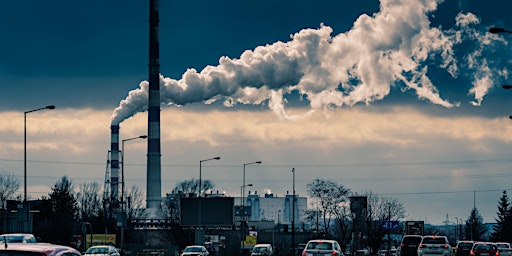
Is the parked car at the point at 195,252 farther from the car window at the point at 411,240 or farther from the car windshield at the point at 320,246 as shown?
the car windshield at the point at 320,246

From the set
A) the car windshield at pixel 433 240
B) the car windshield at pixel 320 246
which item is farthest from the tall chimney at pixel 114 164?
the car windshield at pixel 320 246

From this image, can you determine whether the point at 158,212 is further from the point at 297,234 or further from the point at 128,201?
the point at 297,234

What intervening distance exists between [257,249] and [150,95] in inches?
2531

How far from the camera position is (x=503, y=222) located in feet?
484

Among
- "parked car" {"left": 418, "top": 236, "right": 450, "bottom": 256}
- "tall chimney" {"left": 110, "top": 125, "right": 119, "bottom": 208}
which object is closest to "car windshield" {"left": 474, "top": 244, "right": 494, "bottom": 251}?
"parked car" {"left": 418, "top": 236, "right": 450, "bottom": 256}

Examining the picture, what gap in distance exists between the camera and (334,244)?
136 feet

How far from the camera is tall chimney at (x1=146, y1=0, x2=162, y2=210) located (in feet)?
389

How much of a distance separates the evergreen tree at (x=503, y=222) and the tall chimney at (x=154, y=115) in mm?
52829

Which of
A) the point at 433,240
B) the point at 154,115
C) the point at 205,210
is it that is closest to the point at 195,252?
the point at 433,240

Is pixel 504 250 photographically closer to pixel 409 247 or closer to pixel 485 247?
pixel 485 247

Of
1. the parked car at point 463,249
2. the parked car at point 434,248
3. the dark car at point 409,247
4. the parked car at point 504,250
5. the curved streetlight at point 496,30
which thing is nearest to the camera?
the curved streetlight at point 496,30

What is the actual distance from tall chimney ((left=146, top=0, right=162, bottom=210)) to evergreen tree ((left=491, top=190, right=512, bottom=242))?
5283 centimetres

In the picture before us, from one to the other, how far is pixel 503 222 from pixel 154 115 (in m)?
60.6

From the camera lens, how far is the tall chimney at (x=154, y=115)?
389 ft
